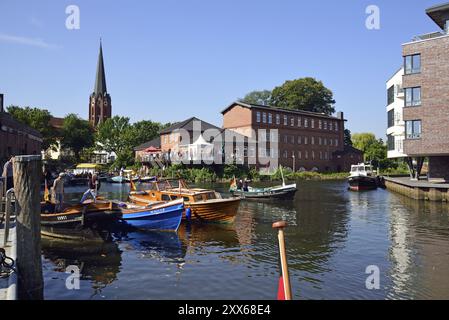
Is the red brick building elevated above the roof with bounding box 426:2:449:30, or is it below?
below

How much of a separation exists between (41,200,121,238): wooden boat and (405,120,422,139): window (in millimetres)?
30132

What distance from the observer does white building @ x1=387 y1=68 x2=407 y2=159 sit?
1861 inches

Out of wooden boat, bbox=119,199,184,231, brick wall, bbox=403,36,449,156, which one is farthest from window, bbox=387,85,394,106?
wooden boat, bbox=119,199,184,231

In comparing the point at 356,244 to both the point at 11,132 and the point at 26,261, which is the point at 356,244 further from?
the point at 11,132

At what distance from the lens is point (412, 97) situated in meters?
37.8

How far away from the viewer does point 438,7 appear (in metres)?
37.2

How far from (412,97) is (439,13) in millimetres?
8474

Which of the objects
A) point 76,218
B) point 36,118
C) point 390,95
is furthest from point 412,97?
point 36,118

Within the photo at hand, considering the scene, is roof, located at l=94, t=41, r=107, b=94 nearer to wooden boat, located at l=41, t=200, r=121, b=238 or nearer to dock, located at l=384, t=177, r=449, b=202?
dock, located at l=384, t=177, r=449, b=202

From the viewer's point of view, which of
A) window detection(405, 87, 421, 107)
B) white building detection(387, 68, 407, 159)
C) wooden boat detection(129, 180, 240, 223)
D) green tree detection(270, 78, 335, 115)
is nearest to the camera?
wooden boat detection(129, 180, 240, 223)

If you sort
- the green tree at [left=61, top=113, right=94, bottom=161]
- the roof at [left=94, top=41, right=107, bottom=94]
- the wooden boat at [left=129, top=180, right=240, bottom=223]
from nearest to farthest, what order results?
1. the wooden boat at [left=129, top=180, right=240, bottom=223]
2. the green tree at [left=61, top=113, right=94, bottom=161]
3. the roof at [left=94, top=41, right=107, bottom=94]

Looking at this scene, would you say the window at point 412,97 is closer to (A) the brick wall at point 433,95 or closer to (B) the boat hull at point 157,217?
(A) the brick wall at point 433,95
